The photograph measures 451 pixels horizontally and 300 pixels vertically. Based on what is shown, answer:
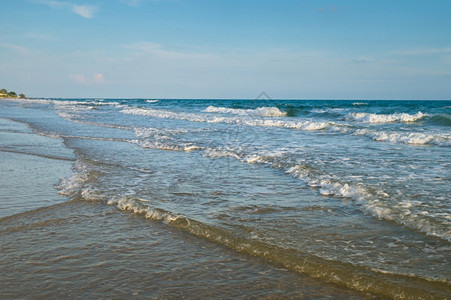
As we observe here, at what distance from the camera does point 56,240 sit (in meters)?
3.86

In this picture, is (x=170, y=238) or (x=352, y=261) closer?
(x=352, y=261)

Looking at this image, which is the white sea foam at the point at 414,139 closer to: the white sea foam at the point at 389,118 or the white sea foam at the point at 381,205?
the white sea foam at the point at 381,205

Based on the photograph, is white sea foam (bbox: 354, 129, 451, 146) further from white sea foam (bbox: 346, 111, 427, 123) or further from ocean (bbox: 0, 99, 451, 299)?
white sea foam (bbox: 346, 111, 427, 123)

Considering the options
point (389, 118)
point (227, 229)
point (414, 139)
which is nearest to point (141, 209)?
point (227, 229)

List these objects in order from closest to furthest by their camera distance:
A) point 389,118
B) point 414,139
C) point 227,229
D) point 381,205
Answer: point 227,229
point 381,205
point 414,139
point 389,118

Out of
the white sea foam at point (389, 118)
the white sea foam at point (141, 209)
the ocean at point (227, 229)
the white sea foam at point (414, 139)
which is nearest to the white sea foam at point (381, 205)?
the ocean at point (227, 229)

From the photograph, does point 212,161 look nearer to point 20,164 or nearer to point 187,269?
point 20,164

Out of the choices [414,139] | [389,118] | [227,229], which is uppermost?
[389,118]

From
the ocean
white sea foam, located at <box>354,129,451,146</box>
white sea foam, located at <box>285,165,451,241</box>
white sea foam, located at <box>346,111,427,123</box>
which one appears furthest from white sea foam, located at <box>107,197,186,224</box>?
white sea foam, located at <box>346,111,427,123</box>

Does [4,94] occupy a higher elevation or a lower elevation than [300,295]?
higher

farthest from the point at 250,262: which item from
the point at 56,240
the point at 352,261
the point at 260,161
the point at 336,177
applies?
the point at 260,161

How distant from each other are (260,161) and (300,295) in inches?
241

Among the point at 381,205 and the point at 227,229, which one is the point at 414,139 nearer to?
the point at 381,205

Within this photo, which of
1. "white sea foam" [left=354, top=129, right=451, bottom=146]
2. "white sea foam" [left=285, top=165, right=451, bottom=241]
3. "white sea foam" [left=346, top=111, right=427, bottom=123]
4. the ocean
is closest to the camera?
the ocean
